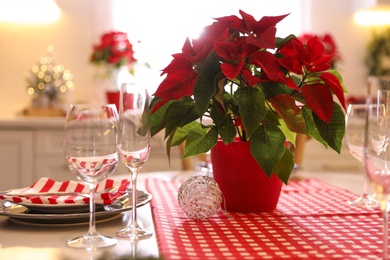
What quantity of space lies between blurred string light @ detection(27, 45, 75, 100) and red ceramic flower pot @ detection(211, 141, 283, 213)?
2.39 meters

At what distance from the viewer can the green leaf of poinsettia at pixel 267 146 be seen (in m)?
1.04

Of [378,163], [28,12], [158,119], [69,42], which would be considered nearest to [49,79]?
[69,42]

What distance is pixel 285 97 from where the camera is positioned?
3.49 feet

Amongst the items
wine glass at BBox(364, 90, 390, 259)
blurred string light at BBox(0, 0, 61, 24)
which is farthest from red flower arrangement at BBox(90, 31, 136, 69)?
wine glass at BBox(364, 90, 390, 259)

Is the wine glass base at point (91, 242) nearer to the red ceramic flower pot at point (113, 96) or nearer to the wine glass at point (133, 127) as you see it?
the wine glass at point (133, 127)

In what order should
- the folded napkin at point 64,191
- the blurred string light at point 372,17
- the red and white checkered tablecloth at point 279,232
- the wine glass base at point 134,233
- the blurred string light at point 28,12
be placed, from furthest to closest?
1. the blurred string light at point 372,17
2. the blurred string light at point 28,12
3. the folded napkin at point 64,191
4. the wine glass base at point 134,233
5. the red and white checkered tablecloth at point 279,232

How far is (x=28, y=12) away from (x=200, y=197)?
2757 millimetres

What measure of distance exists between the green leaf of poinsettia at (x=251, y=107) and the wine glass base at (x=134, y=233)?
0.23m

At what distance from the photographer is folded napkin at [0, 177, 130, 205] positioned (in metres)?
1.06

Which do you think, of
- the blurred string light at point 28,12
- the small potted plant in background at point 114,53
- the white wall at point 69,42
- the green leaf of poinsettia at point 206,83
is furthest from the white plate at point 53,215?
the blurred string light at point 28,12

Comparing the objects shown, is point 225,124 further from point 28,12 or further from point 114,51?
point 28,12

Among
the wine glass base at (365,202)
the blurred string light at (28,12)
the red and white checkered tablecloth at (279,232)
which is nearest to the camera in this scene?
the red and white checkered tablecloth at (279,232)

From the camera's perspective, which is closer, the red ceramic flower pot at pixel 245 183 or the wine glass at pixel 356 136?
the red ceramic flower pot at pixel 245 183

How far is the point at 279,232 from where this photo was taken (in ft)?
3.21
